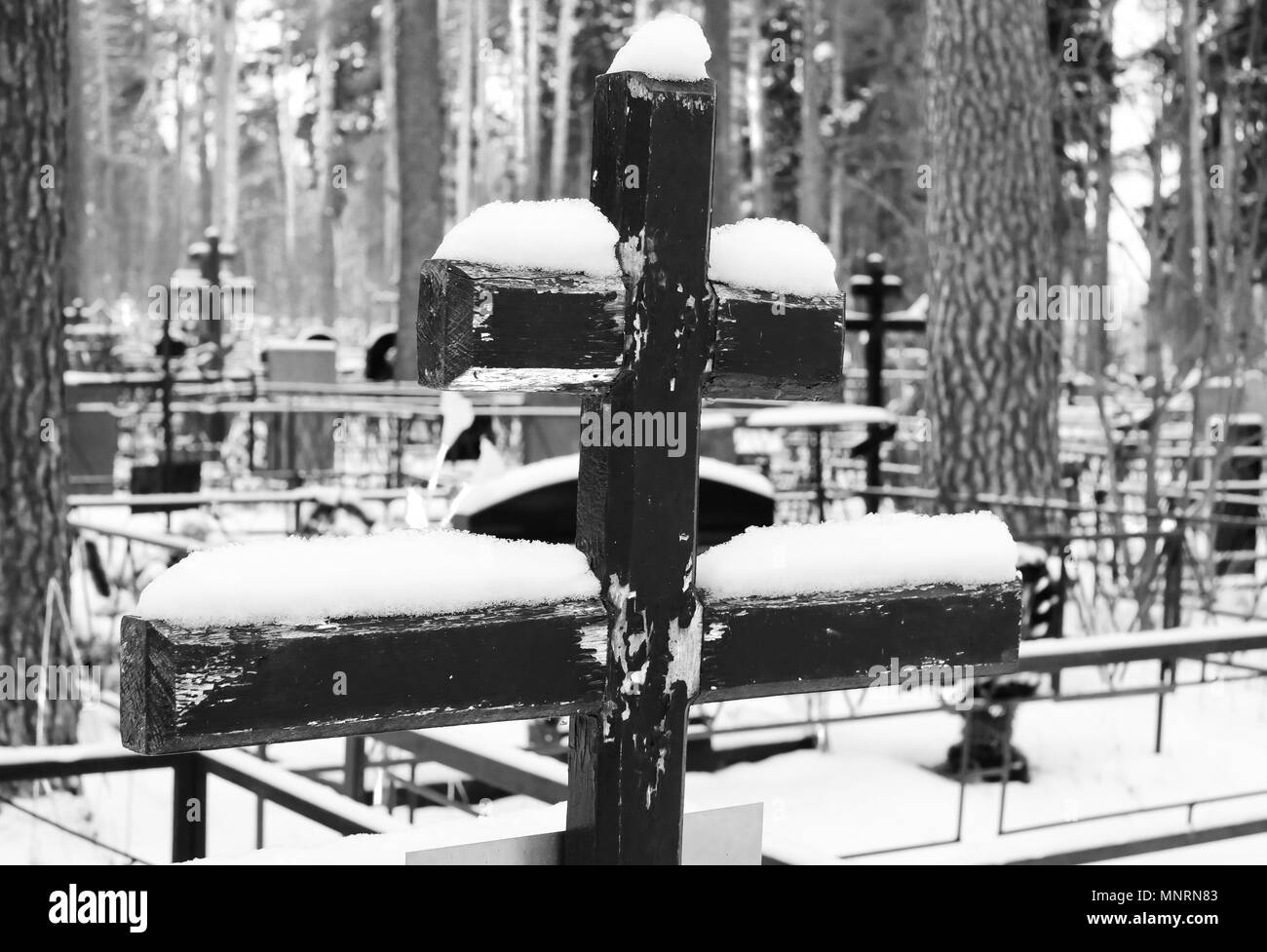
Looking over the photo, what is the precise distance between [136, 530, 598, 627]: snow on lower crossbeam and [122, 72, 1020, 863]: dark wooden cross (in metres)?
0.01

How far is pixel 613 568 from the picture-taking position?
5.10ft

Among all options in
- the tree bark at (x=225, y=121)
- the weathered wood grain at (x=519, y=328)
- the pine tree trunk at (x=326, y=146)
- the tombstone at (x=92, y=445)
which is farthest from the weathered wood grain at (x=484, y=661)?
the pine tree trunk at (x=326, y=146)

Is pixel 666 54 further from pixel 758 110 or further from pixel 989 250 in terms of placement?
pixel 758 110

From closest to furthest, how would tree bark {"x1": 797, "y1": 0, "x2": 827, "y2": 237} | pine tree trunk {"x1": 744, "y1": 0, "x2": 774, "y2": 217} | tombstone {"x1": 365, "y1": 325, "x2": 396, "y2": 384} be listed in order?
tombstone {"x1": 365, "y1": 325, "x2": 396, "y2": 384}
tree bark {"x1": 797, "y1": 0, "x2": 827, "y2": 237}
pine tree trunk {"x1": 744, "y1": 0, "x2": 774, "y2": 217}

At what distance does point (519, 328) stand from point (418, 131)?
16.5 m

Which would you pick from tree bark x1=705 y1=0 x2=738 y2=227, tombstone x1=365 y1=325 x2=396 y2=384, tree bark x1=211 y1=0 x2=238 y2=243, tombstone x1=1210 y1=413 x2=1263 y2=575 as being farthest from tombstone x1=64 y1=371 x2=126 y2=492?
tree bark x1=211 y1=0 x2=238 y2=243

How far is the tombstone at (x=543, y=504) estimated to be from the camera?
4688 millimetres

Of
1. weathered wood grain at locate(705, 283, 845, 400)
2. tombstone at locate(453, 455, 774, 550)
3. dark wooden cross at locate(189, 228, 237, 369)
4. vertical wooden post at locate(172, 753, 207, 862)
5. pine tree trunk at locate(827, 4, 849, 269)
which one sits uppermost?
pine tree trunk at locate(827, 4, 849, 269)

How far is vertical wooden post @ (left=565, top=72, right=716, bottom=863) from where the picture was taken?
1523mm

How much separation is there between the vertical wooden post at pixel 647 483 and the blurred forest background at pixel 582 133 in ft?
21.6

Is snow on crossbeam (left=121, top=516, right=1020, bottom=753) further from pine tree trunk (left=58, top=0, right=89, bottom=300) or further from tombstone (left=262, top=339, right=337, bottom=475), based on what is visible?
pine tree trunk (left=58, top=0, right=89, bottom=300)

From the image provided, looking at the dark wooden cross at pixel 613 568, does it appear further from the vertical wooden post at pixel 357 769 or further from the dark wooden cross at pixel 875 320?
the dark wooden cross at pixel 875 320

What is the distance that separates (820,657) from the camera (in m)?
1.73
